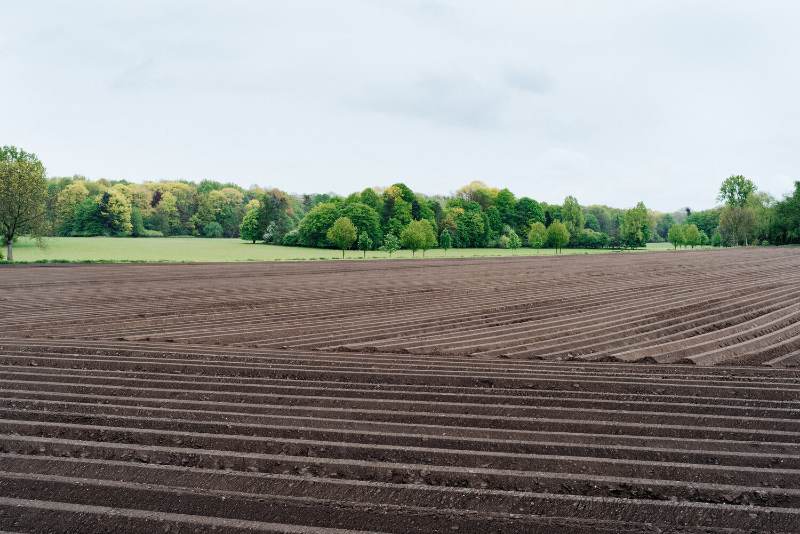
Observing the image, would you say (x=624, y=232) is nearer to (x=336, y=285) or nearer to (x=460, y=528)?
(x=336, y=285)

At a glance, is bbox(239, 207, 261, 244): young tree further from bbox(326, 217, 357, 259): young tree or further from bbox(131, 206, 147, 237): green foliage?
bbox(326, 217, 357, 259): young tree

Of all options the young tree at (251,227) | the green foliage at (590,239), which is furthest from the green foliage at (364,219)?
the green foliage at (590,239)

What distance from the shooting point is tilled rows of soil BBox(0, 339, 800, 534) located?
382cm

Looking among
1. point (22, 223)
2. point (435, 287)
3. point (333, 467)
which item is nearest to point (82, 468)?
point (333, 467)

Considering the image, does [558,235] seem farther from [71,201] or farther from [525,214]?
[71,201]

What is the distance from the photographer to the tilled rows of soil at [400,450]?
3824mm

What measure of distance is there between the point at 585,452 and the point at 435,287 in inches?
635

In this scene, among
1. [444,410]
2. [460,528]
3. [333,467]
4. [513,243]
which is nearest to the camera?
[460,528]

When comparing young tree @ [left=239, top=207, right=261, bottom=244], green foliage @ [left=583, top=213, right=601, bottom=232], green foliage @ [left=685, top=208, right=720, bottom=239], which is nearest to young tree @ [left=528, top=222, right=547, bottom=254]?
young tree @ [left=239, top=207, right=261, bottom=244]

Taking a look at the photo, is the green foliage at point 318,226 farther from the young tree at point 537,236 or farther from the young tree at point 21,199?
the young tree at point 21,199

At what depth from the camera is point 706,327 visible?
1117 cm

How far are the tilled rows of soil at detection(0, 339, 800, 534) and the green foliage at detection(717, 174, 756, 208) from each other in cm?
8594

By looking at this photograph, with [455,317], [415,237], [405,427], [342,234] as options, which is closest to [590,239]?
[415,237]

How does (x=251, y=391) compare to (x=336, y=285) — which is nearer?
(x=251, y=391)
